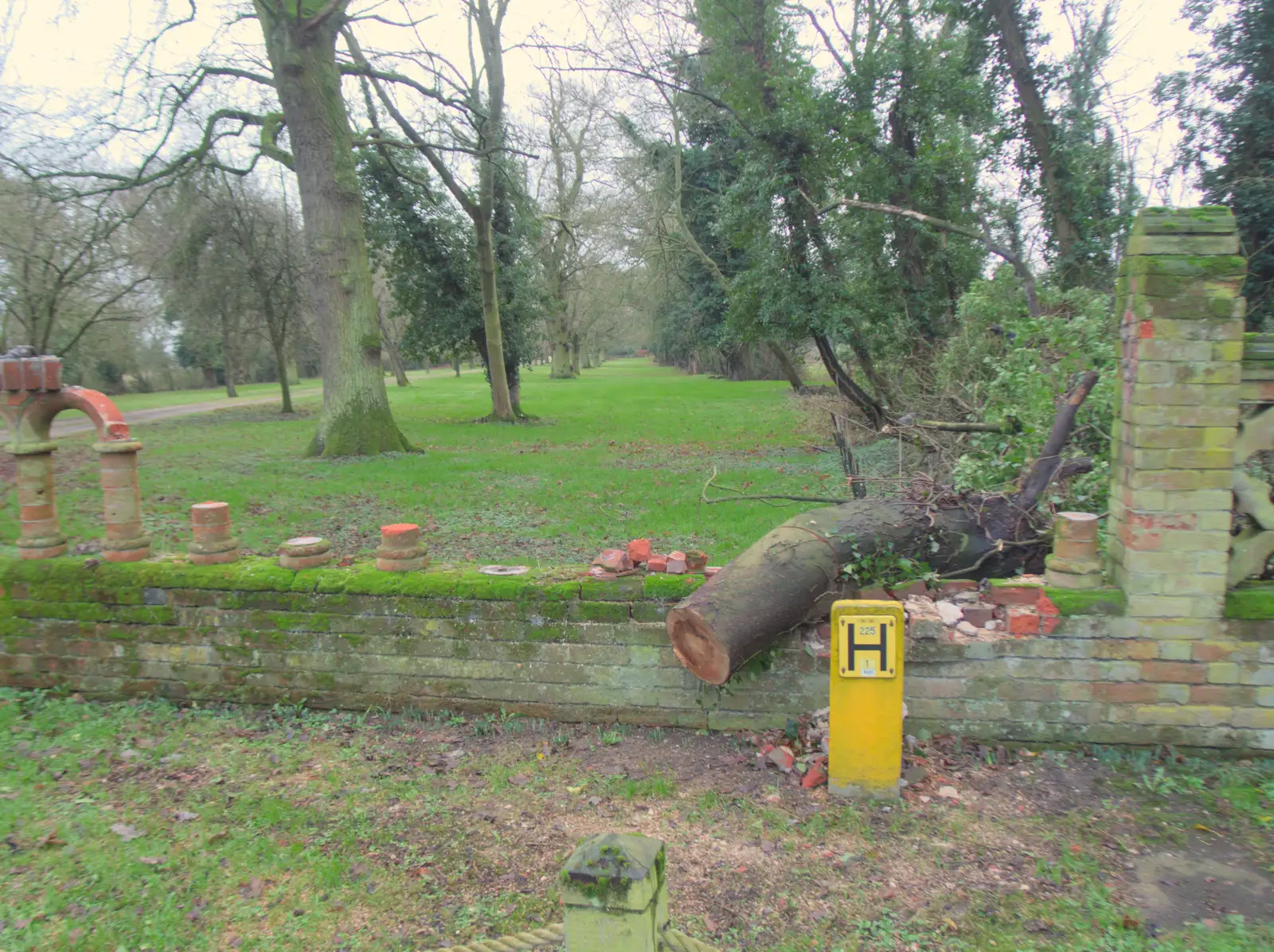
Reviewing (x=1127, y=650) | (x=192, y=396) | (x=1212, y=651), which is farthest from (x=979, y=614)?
(x=192, y=396)

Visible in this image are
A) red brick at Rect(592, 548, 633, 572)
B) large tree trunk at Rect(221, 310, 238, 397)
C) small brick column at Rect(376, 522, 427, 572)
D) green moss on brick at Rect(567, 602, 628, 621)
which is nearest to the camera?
green moss on brick at Rect(567, 602, 628, 621)

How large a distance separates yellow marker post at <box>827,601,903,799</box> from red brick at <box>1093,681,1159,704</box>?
1209 mm

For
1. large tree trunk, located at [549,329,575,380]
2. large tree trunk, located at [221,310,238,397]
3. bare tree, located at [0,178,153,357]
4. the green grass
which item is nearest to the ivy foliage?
bare tree, located at [0,178,153,357]

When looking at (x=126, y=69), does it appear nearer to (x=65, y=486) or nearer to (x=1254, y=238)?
(x=65, y=486)

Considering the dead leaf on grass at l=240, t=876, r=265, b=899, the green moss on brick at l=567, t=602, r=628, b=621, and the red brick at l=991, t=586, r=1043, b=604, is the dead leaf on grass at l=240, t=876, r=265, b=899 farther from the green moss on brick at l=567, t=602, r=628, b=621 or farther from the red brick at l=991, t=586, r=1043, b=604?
the red brick at l=991, t=586, r=1043, b=604

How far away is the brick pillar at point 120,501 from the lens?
5176 mm

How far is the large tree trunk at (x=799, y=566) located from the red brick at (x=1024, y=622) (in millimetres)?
667

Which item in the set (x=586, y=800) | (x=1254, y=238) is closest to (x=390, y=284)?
(x=1254, y=238)

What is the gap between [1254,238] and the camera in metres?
12.2

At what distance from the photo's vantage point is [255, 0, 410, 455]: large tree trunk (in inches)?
545

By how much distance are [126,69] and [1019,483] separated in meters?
15.1

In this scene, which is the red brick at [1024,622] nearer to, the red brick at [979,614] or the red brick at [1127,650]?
the red brick at [979,614]

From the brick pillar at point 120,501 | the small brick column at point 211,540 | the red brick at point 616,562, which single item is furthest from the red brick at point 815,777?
the brick pillar at point 120,501

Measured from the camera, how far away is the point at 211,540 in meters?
5.13
